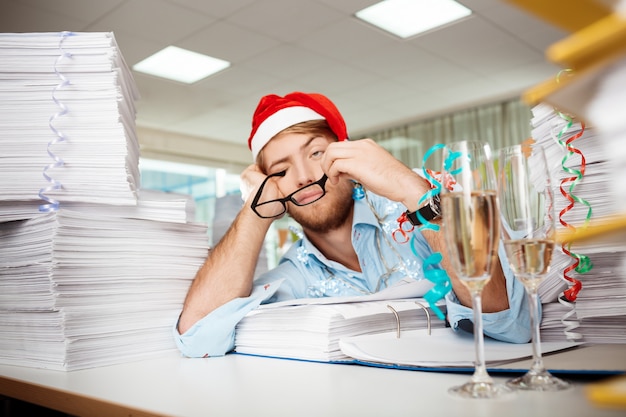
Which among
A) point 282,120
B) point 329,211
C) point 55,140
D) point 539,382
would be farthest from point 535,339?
point 282,120

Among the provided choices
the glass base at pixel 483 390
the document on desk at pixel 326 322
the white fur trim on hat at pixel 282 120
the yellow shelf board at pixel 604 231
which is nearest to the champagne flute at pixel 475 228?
the glass base at pixel 483 390

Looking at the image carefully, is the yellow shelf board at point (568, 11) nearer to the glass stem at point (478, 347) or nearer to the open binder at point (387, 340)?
the glass stem at point (478, 347)

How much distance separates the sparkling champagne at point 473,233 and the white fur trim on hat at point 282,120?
3.55ft

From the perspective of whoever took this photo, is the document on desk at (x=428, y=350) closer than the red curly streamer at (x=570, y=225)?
Yes

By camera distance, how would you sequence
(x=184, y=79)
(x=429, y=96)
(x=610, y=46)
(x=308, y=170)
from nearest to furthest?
(x=610, y=46) → (x=308, y=170) → (x=184, y=79) → (x=429, y=96)

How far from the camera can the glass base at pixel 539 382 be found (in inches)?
23.4

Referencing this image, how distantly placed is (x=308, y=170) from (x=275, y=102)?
0.29m

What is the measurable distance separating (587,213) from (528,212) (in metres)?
0.34

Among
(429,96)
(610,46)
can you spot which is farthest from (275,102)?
(429,96)

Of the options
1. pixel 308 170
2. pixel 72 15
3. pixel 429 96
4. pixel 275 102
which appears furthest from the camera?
pixel 429 96

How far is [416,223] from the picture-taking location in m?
0.99

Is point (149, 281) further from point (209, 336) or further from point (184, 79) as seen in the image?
point (184, 79)

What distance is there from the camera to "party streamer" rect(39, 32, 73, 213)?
1.02 metres

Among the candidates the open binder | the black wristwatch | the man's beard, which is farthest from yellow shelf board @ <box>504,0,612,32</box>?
the man's beard
